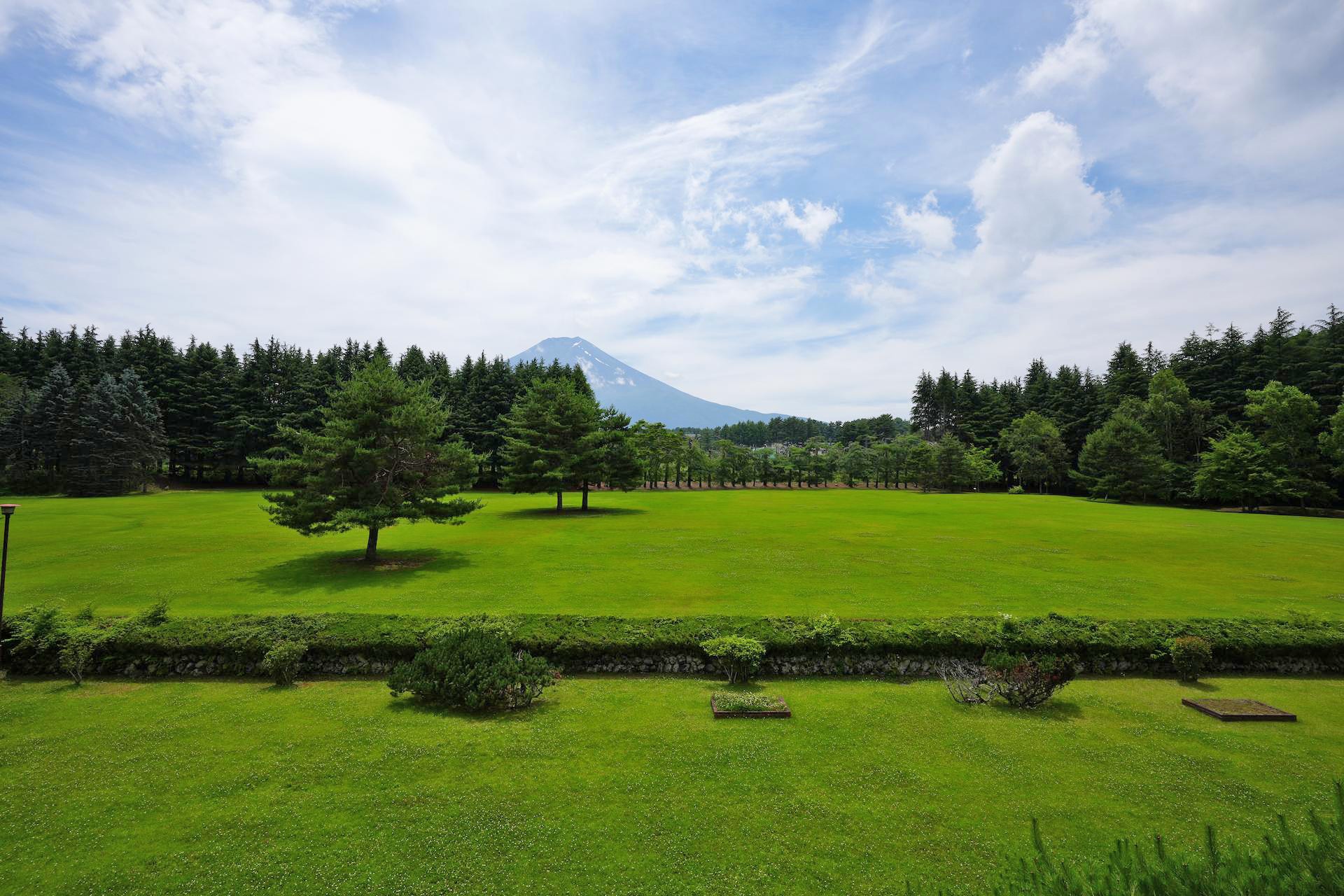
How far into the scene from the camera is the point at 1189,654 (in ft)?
47.2

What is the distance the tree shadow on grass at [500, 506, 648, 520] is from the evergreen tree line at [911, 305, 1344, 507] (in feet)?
192

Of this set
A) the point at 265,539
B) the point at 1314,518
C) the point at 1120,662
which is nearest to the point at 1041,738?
the point at 1120,662

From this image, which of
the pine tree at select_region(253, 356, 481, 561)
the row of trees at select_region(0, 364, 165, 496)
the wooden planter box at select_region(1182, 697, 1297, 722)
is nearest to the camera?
the wooden planter box at select_region(1182, 697, 1297, 722)

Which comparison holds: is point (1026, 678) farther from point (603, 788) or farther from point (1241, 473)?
point (1241, 473)

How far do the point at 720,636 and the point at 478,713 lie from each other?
606cm

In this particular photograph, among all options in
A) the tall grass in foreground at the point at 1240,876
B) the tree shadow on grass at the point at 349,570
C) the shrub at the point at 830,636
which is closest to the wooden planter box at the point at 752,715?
the shrub at the point at 830,636

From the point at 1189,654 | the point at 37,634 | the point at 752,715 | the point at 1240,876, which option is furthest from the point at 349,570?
the point at 1189,654

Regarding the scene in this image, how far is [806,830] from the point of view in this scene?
8297 mm

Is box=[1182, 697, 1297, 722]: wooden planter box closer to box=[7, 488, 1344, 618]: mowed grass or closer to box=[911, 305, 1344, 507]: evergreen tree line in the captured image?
box=[7, 488, 1344, 618]: mowed grass

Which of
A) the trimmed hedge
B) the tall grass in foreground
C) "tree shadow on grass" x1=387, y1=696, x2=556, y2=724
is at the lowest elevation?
"tree shadow on grass" x1=387, y1=696, x2=556, y2=724

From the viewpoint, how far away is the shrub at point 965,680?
1309 cm

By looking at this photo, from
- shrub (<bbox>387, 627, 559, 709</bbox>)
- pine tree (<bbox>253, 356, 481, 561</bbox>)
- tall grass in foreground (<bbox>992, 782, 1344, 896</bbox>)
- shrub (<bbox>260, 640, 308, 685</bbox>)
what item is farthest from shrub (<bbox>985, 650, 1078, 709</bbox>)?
pine tree (<bbox>253, 356, 481, 561</bbox>)

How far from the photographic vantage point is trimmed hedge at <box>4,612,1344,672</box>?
14.3 m

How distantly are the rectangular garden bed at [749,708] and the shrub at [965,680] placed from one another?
13.9 ft
